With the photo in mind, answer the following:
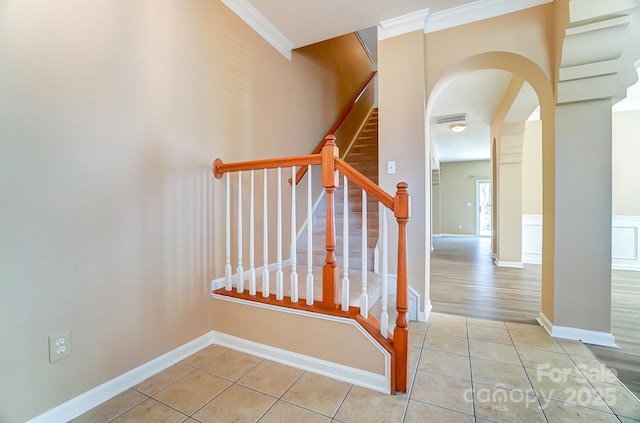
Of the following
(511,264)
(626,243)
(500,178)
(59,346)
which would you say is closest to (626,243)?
(626,243)

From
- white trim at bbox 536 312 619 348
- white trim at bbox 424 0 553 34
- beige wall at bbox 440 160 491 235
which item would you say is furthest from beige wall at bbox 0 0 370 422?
beige wall at bbox 440 160 491 235

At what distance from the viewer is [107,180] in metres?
1.48

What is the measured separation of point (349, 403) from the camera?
1.42 metres

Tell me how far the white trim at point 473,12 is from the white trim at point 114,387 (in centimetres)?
319

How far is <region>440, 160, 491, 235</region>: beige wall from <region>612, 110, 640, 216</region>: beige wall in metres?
5.06

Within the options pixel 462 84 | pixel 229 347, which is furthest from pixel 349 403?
pixel 462 84

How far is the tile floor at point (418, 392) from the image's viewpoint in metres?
1.33

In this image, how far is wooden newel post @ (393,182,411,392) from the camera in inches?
58.2

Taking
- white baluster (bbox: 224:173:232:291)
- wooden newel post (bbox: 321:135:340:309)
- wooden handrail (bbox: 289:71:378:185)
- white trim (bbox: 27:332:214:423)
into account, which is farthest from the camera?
wooden handrail (bbox: 289:71:378:185)

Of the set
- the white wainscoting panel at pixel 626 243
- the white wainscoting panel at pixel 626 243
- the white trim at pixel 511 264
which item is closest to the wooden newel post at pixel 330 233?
the white trim at pixel 511 264

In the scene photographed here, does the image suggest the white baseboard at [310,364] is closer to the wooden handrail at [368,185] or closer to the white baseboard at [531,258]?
the wooden handrail at [368,185]

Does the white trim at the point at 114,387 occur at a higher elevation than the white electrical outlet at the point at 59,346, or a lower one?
lower

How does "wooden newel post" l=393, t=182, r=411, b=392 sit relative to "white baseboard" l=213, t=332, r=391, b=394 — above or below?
above

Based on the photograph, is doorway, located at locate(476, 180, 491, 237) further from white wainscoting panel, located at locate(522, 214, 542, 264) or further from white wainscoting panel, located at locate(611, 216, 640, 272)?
white wainscoting panel, located at locate(611, 216, 640, 272)
